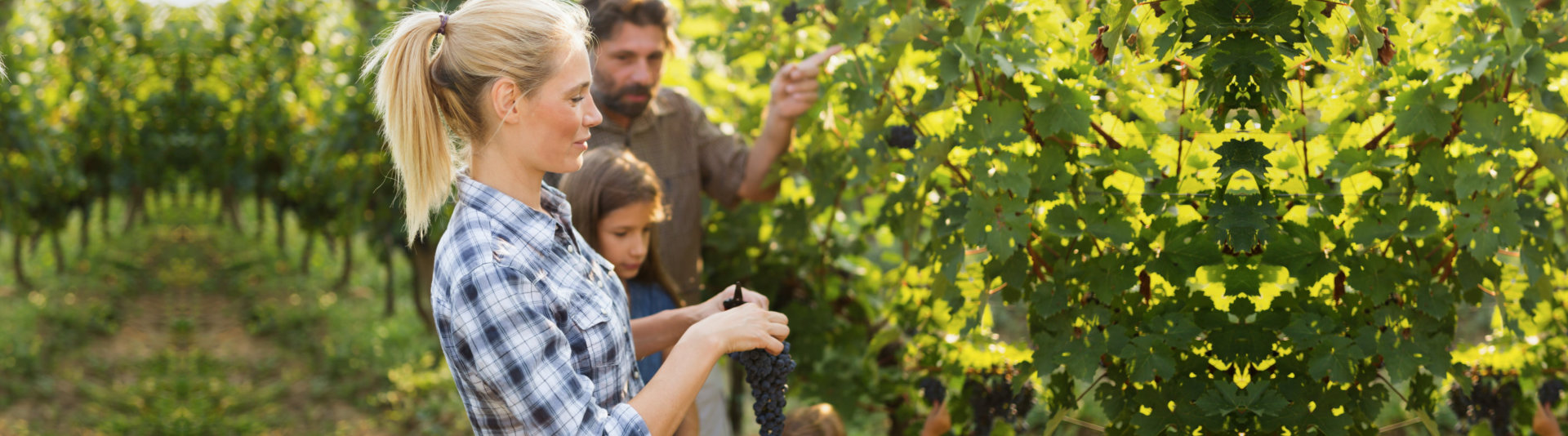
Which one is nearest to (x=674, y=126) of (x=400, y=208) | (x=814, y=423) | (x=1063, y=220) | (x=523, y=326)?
(x=814, y=423)

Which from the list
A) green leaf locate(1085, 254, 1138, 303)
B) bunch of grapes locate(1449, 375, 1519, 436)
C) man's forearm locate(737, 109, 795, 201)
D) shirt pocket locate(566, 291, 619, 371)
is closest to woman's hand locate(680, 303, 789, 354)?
shirt pocket locate(566, 291, 619, 371)

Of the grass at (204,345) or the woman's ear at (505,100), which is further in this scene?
the grass at (204,345)

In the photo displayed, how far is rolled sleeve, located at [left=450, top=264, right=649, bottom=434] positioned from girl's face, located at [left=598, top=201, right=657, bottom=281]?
3.39 ft

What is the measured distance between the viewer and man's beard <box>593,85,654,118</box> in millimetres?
3182

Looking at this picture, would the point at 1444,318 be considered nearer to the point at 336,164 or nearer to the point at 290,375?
the point at 336,164

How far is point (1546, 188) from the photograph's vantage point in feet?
9.84

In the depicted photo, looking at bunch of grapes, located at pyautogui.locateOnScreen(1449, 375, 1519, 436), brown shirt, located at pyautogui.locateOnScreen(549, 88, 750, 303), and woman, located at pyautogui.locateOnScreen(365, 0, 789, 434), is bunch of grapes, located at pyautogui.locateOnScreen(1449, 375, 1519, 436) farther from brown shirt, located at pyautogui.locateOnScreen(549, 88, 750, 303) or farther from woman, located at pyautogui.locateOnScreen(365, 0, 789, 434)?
woman, located at pyautogui.locateOnScreen(365, 0, 789, 434)

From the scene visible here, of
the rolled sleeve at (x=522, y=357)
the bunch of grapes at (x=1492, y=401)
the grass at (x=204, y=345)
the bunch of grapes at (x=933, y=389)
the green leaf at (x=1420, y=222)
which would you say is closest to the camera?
the rolled sleeve at (x=522, y=357)

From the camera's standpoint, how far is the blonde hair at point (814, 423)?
3.14 metres

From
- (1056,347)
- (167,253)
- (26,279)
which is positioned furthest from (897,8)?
(26,279)

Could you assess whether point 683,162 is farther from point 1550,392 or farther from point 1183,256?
point 1550,392

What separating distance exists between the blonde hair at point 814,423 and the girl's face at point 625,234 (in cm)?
72

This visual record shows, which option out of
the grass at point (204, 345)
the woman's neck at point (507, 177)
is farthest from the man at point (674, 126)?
the grass at point (204, 345)

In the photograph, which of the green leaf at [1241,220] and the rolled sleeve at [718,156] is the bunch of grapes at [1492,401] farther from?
the rolled sleeve at [718,156]
